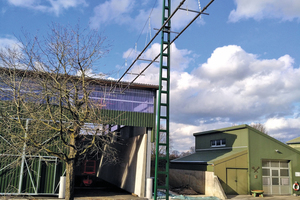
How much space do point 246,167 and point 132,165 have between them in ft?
26.2

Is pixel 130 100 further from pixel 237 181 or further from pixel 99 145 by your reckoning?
pixel 237 181

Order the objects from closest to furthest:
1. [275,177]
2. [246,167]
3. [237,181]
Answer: [237,181] < [246,167] < [275,177]

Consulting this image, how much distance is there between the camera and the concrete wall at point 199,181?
17.6 m

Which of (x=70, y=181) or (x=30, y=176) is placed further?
(x=30, y=176)

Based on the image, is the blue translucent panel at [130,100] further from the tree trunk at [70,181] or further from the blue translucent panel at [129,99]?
the tree trunk at [70,181]

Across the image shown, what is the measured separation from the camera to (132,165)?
1881cm

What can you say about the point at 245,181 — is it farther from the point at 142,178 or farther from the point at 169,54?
the point at 169,54

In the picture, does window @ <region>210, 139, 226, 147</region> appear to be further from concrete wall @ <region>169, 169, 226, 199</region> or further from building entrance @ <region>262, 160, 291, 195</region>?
concrete wall @ <region>169, 169, 226, 199</region>

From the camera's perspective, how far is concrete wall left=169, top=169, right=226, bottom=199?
17.6 meters

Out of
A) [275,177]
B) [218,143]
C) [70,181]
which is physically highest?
[218,143]

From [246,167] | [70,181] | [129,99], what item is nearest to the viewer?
[70,181]

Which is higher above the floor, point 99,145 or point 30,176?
point 99,145

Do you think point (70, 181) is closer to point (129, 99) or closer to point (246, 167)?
point (129, 99)

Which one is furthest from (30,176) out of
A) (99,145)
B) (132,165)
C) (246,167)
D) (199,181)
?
(246,167)
